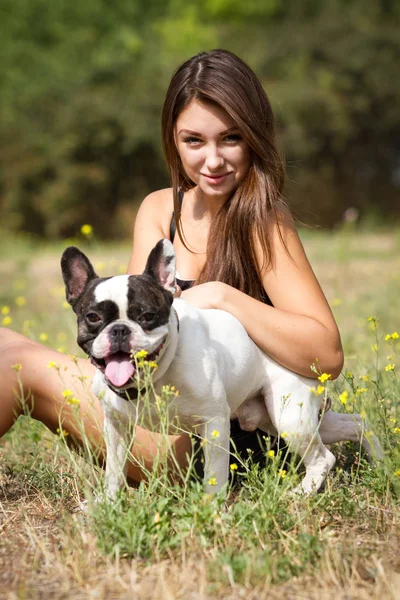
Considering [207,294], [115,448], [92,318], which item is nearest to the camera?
[92,318]

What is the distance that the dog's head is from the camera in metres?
2.48

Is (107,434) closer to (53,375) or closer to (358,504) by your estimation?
(53,375)

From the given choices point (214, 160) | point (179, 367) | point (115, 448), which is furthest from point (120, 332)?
point (214, 160)

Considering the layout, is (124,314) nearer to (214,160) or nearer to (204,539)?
(204,539)

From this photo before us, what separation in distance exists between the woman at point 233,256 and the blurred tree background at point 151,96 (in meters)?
11.6

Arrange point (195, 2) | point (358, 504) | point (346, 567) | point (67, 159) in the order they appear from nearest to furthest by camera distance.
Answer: point (346, 567) < point (358, 504) < point (67, 159) < point (195, 2)

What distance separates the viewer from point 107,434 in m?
2.78

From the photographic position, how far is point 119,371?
2480 mm

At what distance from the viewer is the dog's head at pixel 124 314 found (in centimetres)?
248

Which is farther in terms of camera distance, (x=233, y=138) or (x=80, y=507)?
(x=233, y=138)

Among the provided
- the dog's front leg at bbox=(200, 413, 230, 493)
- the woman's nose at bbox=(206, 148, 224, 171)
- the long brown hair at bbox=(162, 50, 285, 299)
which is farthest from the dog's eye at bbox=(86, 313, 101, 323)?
the woman's nose at bbox=(206, 148, 224, 171)

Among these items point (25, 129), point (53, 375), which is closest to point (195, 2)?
point (25, 129)

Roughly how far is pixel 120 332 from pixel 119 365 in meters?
0.11

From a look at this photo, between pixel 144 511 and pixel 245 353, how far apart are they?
0.73m
